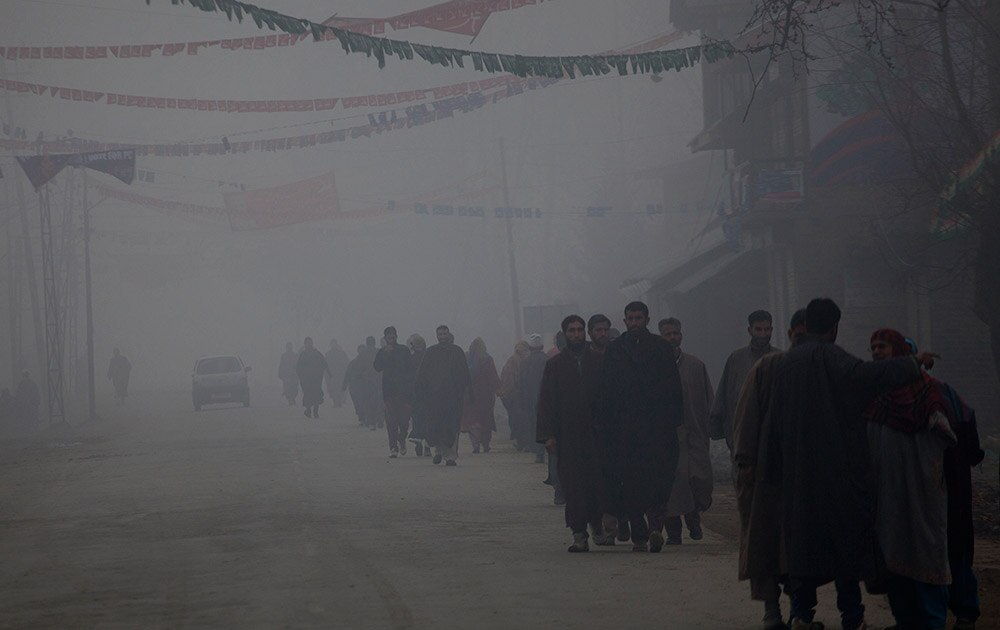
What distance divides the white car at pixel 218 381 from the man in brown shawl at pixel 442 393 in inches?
924

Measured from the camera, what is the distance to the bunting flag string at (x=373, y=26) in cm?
1795

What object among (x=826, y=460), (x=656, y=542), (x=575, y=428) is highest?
(x=826, y=460)

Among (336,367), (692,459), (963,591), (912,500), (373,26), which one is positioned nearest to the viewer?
(912,500)

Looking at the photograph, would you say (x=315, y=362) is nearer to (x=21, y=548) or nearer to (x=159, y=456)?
(x=159, y=456)

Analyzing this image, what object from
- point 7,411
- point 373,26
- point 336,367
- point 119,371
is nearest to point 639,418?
point 373,26

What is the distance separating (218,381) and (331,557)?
111 ft

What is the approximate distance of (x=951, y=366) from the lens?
24.3 meters

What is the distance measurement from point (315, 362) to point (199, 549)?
24460mm

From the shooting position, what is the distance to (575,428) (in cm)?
1087

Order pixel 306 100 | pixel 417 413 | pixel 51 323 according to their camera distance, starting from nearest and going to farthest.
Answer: pixel 417 413
pixel 306 100
pixel 51 323

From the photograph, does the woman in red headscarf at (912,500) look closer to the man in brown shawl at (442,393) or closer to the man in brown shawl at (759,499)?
the man in brown shawl at (759,499)

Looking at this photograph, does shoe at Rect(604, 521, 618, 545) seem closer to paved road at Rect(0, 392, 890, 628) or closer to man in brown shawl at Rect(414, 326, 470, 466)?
paved road at Rect(0, 392, 890, 628)

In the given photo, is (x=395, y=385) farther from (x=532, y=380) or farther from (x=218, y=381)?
(x=218, y=381)

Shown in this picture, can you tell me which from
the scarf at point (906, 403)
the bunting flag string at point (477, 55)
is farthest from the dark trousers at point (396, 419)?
the scarf at point (906, 403)
